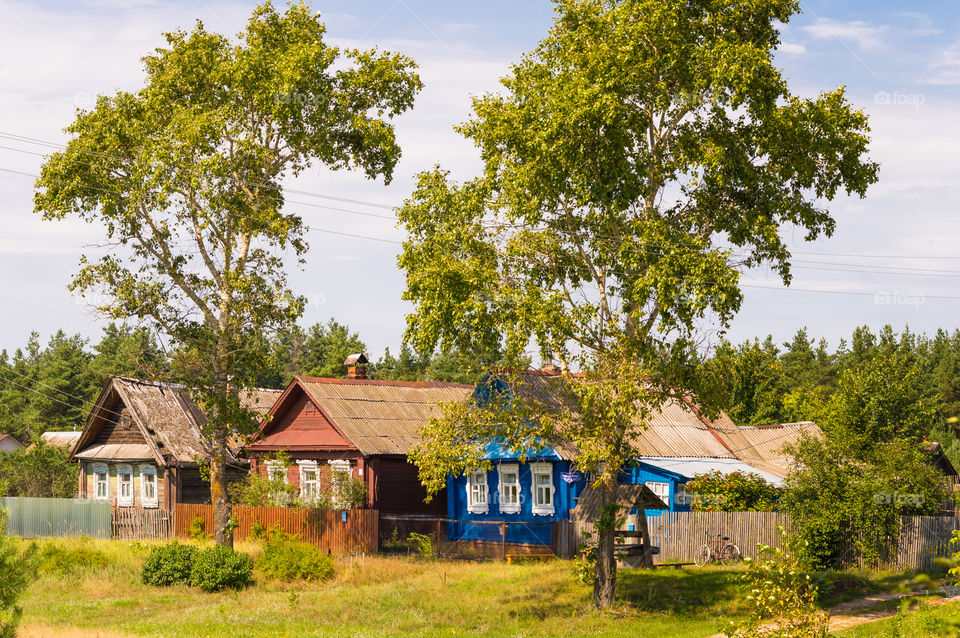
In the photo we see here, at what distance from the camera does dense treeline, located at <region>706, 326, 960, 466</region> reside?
30422mm

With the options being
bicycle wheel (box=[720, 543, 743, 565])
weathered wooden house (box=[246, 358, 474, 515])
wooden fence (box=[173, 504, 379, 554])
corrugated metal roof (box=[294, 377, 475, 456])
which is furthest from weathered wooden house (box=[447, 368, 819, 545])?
wooden fence (box=[173, 504, 379, 554])

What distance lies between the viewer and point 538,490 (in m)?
32.6

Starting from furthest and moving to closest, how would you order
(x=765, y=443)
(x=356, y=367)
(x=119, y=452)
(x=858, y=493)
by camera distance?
(x=356, y=367) < (x=119, y=452) < (x=765, y=443) < (x=858, y=493)

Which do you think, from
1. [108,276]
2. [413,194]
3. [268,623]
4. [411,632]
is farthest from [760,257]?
[108,276]

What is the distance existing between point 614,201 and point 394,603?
34.0ft

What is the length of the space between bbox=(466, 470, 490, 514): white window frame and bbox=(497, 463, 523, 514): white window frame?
25.2 inches

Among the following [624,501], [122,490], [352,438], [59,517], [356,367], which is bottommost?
[59,517]

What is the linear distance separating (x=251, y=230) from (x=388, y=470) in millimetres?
11121

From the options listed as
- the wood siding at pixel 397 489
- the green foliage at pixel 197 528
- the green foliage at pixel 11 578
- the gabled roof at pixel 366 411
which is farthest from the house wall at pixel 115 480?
the green foliage at pixel 11 578

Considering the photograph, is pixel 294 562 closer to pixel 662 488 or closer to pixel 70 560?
pixel 70 560

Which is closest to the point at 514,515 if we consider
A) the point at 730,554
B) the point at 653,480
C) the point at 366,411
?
the point at 653,480

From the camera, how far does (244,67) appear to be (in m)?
27.9

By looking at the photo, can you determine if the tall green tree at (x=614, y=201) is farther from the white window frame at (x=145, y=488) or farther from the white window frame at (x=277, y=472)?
the white window frame at (x=145, y=488)

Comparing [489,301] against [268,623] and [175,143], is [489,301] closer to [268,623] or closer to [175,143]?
[268,623]
